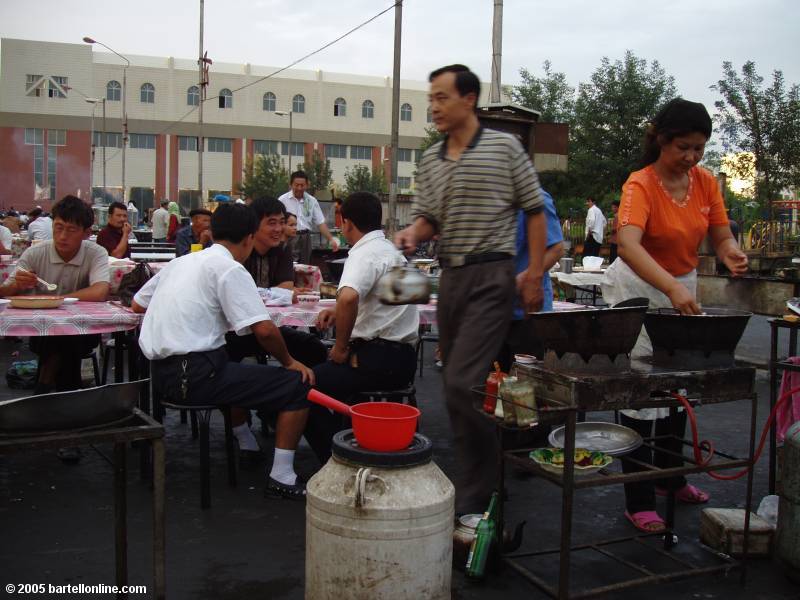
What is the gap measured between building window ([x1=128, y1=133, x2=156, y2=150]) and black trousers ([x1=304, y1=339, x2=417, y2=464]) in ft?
200

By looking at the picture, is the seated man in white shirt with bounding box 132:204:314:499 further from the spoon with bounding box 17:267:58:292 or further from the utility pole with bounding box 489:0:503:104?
the utility pole with bounding box 489:0:503:104

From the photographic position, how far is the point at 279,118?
2520 inches

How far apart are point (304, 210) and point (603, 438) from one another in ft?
27.9

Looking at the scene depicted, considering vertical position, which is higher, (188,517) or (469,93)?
(469,93)

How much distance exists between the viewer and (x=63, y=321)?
4410mm

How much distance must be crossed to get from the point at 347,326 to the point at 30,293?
2.26 metres

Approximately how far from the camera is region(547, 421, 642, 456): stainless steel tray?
3.42 metres

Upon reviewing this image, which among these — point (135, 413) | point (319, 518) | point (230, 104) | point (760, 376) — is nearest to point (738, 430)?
point (760, 376)

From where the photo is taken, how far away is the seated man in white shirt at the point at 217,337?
13.5 ft

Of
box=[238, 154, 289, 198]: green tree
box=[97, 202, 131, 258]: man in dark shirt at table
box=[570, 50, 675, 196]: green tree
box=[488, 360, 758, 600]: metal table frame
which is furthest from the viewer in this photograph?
box=[238, 154, 289, 198]: green tree

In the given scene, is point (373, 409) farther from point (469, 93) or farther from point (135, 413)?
point (469, 93)

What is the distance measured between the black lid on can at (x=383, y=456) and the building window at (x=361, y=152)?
65213 mm

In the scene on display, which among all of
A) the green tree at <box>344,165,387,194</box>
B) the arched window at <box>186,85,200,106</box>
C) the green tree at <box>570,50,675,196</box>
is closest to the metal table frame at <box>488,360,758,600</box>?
the green tree at <box>570,50,675,196</box>

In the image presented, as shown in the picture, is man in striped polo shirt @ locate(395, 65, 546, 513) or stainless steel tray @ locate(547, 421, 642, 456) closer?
stainless steel tray @ locate(547, 421, 642, 456)
